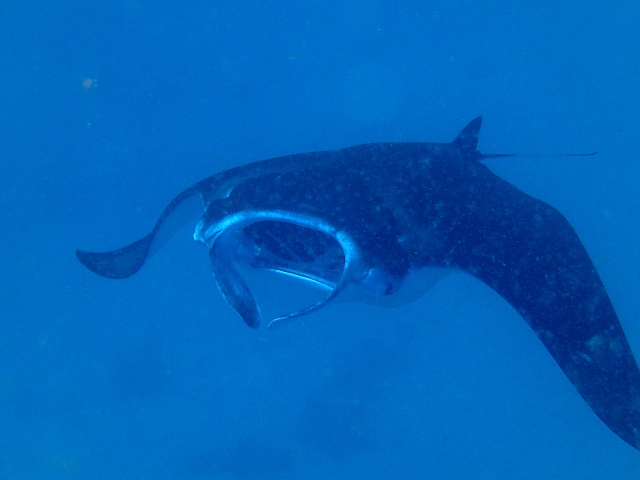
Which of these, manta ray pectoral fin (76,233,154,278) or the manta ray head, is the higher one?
manta ray pectoral fin (76,233,154,278)

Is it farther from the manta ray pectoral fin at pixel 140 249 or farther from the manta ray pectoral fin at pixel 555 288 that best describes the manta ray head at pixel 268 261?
the manta ray pectoral fin at pixel 555 288

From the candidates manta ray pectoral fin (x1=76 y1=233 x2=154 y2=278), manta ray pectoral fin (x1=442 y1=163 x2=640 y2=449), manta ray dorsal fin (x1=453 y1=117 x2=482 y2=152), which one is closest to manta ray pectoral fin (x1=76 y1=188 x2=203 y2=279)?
manta ray pectoral fin (x1=76 y1=233 x2=154 y2=278)

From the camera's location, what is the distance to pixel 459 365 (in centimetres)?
602

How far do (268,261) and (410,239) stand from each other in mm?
1196

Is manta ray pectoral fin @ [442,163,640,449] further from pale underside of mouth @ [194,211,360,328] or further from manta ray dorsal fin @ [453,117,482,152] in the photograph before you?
pale underside of mouth @ [194,211,360,328]

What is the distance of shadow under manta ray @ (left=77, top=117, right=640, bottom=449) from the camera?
283cm

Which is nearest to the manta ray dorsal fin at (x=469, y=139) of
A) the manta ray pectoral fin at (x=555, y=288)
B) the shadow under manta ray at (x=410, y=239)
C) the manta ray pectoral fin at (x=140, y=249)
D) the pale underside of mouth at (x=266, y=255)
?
the shadow under manta ray at (x=410, y=239)

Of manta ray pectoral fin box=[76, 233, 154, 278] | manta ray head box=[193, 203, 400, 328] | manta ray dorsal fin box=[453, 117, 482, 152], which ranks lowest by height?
manta ray head box=[193, 203, 400, 328]

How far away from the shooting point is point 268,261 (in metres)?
3.71

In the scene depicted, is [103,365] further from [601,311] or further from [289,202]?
[601,311]

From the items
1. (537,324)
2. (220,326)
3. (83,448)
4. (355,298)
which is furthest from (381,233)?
(83,448)

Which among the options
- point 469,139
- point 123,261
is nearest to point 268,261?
point 123,261

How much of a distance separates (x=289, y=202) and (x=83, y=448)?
23.5ft

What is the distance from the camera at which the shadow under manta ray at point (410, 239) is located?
283 cm
